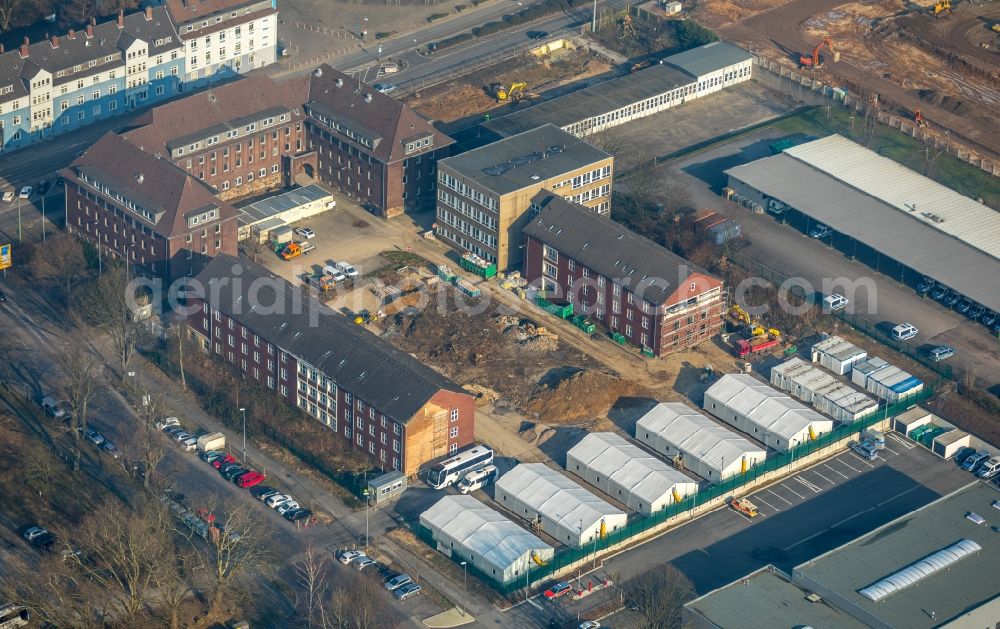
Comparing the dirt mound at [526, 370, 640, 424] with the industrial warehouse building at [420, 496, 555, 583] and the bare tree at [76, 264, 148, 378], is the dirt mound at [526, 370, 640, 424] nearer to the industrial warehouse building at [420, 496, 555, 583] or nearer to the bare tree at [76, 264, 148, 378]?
the industrial warehouse building at [420, 496, 555, 583]

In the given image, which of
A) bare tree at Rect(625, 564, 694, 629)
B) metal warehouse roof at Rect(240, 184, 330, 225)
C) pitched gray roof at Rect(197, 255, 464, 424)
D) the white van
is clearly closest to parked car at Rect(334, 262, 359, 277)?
pitched gray roof at Rect(197, 255, 464, 424)

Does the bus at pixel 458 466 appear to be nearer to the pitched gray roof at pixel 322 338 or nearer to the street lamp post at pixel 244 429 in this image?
the pitched gray roof at pixel 322 338

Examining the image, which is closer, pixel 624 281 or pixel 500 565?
pixel 500 565

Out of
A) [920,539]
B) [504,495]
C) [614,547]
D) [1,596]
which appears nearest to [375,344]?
[504,495]

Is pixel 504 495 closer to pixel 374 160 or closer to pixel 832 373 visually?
pixel 832 373

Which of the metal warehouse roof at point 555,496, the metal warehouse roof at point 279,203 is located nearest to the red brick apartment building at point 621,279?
the metal warehouse roof at point 555,496

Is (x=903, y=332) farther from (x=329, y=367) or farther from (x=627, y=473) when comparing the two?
(x=329, y=367)
